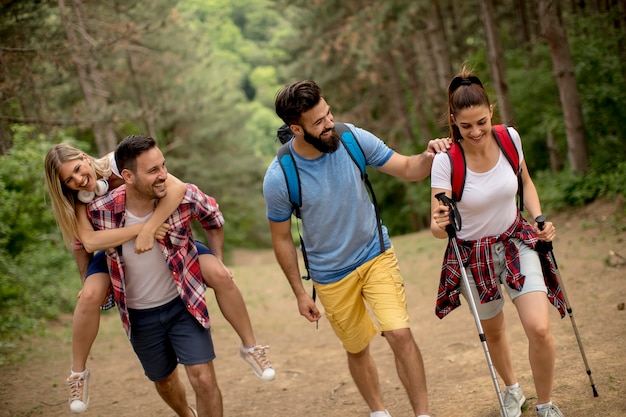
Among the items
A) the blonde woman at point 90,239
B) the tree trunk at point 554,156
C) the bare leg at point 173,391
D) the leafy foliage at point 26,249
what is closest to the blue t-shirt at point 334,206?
the blonde woman at point 90,239

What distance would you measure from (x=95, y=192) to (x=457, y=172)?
2499mm

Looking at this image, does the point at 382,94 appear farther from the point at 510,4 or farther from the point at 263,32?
the point at 263,32

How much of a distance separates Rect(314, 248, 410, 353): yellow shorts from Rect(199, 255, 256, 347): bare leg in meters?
0.60

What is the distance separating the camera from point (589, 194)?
12805 millimetres

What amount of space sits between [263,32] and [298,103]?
302ft

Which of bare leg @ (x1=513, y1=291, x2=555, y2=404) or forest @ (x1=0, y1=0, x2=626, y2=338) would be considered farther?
forest @ (x1=0, y1=0, x2=626, y2=338)

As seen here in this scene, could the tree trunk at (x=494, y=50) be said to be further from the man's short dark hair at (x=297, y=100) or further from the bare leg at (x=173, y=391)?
the bare leg at (x=173, y=391)

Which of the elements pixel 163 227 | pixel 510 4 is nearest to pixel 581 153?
pixel 163 227

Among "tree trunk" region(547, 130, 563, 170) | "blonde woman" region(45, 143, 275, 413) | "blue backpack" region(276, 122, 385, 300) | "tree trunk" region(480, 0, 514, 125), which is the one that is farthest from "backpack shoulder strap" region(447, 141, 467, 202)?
"tree trunk" region(547, 130, 563, 170)

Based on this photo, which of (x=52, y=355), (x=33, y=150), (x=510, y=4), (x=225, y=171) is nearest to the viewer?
(x=52, y=355)

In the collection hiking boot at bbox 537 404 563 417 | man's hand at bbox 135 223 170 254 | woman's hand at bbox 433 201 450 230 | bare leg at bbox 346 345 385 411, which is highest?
man's hand at bbox 135 223 170 254

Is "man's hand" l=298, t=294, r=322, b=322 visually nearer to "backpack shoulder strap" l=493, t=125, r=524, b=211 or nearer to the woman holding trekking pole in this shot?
the woman holding trekking pole

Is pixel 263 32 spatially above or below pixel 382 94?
above

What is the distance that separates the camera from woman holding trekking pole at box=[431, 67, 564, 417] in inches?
167
